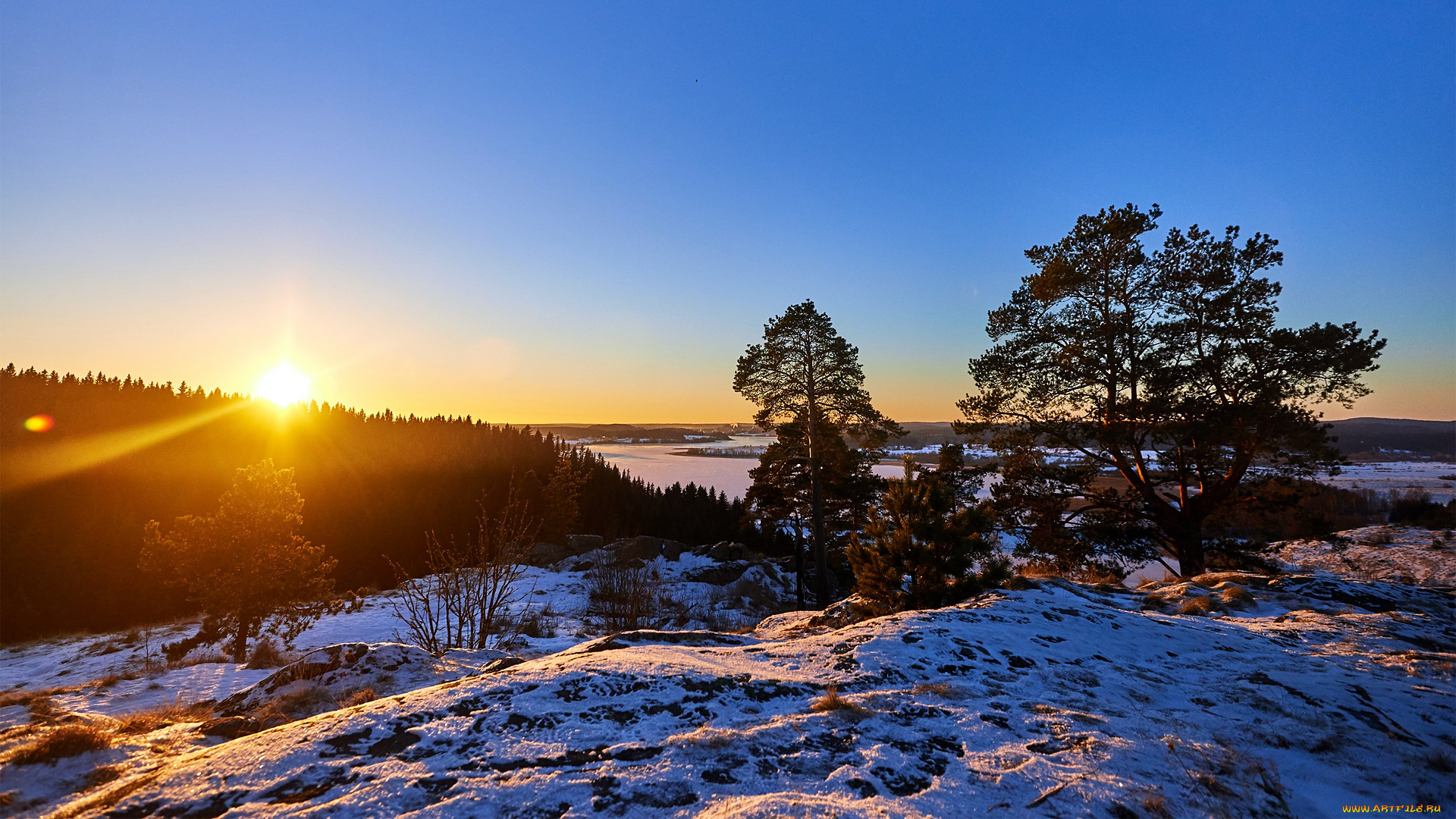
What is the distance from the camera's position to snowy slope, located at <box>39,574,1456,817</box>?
2338mm

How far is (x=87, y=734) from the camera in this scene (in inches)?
110

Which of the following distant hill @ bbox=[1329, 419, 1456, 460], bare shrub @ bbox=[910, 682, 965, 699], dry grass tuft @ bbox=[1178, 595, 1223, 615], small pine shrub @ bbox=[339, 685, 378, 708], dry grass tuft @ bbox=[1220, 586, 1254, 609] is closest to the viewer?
bare shrub @ bbox=[910, 682, 965, 699]

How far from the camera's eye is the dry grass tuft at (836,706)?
11.5 feet

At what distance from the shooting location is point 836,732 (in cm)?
320

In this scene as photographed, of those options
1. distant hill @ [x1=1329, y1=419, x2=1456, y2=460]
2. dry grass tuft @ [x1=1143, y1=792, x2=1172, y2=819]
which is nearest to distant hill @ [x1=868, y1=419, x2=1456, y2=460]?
distant hill @ [x1=1329, y1=419, x2=1456, y2=460]

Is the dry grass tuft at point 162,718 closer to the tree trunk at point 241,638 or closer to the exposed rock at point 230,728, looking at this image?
the exposed rock at point 230,728

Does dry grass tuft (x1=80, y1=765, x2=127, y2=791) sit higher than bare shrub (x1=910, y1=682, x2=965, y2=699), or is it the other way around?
dry grass tuft (x1=80, y1=765, x2=127, y2=791)

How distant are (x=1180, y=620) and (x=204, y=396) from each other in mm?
86206

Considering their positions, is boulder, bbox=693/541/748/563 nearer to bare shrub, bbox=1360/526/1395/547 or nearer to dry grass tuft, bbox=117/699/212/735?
bare shrub, bbox=1360/526/1395/547

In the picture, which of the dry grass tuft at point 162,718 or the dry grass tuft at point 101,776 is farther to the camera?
the dry grass tuft at point 162,718

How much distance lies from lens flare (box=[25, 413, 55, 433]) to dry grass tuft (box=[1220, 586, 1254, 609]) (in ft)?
218

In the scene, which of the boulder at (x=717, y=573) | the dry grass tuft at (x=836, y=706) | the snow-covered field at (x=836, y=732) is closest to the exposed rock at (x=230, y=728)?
the snow-covered field at (x=836, y=732)

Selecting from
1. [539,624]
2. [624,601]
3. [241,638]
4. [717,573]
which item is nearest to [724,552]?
[717,573]

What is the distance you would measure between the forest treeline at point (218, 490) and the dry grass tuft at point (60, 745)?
19.6 meters
